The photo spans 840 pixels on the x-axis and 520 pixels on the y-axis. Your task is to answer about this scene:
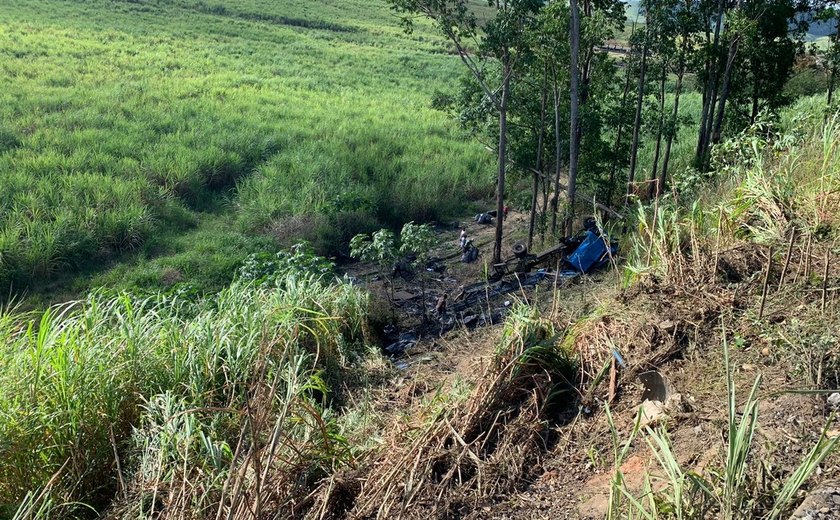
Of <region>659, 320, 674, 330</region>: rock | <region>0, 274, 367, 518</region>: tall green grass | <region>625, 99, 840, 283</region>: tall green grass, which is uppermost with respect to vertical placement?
<region>625, 99, 840, 283</region>: tall green grass

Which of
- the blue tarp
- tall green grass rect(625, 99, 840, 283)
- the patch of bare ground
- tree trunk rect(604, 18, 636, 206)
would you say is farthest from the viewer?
tree trunk rect(604, 18, 636, 206)

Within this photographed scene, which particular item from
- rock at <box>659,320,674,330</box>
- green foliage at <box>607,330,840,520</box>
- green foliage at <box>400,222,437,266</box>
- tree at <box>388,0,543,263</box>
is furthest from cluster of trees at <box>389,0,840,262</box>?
green foliage at <box>607,330,840,520</box>

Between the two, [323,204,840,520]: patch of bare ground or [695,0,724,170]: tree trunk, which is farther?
[695,0,724,170]: tree trunk

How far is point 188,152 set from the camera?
41.1 feet

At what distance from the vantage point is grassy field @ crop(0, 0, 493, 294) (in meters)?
9.75

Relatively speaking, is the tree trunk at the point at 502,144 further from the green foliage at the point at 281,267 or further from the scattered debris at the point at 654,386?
the scattered debris at the point at 654,386

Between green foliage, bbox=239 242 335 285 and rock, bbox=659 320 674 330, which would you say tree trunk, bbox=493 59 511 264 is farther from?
rock, bbox=659 320 674 330

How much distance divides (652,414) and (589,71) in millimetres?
8072

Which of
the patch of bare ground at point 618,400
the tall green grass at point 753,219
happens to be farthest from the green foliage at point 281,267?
the tall green grass at point 753,219

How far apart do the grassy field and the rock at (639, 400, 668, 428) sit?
721 cm

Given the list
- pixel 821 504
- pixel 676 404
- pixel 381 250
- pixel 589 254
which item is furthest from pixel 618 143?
pixel 821 504

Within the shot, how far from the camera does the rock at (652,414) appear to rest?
3.05 metres

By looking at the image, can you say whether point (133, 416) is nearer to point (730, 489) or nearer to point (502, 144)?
point (730, 489)

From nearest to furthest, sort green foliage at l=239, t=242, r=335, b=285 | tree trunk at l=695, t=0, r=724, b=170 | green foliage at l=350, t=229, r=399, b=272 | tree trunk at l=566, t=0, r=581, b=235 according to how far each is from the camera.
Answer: green foliage at l=239, t=242, r=335, b=285 → green foliage at l=350, t=229, r=399, b=272 → tree trunk at l=566, t=0, r=581, b=235 → tree trunk at l=695, t=0, r=724, b=170
